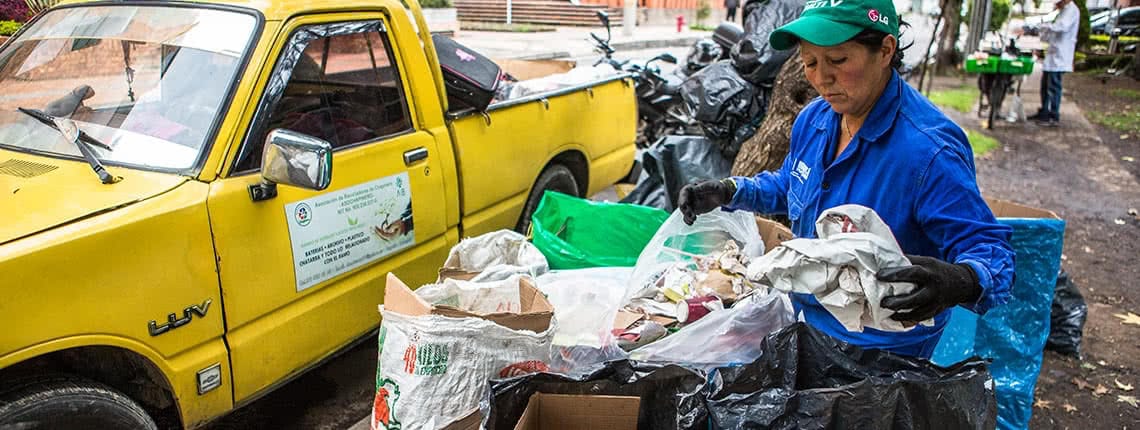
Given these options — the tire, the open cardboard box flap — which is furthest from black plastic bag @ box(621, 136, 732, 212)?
the tire

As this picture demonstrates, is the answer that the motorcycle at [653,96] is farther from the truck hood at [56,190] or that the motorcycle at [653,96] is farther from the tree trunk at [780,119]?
the truck hood at [56,190]

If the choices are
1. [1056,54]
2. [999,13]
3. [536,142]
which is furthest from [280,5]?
[999,13]

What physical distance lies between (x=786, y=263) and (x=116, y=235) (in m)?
1.88

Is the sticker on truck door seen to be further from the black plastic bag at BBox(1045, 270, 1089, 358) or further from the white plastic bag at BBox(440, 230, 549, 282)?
the black plastic bag at BBox(1045, 270, 1089, 358)

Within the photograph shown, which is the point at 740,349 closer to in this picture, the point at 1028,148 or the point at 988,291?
the point at 988,291

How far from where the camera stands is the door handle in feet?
11.1

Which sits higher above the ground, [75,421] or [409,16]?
[409,16]

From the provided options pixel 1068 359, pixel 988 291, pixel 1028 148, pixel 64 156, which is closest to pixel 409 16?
pixel 64 156

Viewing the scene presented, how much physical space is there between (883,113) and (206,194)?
6.78 feet

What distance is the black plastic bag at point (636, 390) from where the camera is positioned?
2250 mm

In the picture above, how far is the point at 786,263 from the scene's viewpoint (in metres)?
1.95

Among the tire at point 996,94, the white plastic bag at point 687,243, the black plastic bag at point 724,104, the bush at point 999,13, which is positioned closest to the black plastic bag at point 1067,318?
the white plastic bag at point 687,243

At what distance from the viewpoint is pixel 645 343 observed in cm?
301

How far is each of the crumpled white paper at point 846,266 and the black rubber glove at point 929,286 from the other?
0.03 metres
